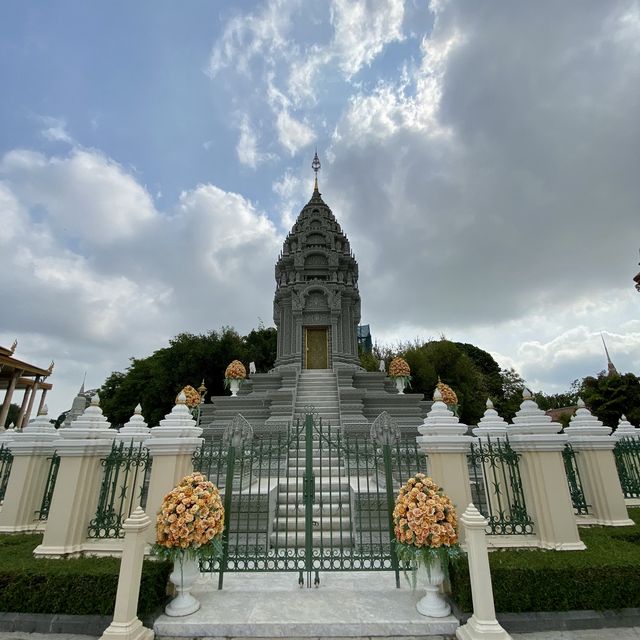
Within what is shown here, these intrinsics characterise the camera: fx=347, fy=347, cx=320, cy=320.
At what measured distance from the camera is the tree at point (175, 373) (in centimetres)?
2688

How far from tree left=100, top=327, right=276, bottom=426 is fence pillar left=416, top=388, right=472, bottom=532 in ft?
78.4

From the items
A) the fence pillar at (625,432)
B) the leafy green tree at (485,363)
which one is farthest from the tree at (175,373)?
the leafy green tree at (485,363)

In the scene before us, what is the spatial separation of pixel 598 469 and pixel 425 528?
4.43 meters

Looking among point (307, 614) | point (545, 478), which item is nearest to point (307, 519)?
point (307, 614)

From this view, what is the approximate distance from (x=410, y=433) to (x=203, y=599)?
9.55 metres

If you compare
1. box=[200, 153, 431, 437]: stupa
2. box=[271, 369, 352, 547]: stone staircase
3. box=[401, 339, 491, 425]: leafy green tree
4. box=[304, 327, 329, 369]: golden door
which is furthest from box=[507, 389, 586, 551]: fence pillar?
box=[401, 339, 491, 425]: leafy green tree

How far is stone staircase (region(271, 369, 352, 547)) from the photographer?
5.92 metres

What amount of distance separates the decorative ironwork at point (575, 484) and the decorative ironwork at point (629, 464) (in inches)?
83.7

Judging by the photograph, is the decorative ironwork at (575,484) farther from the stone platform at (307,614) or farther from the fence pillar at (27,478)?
the fence pillar at (27,478)

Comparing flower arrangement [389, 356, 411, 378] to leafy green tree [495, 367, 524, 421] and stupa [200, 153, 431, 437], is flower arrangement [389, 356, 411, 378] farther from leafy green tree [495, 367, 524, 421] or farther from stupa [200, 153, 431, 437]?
leafy green tree [495, 367, 524, 421]

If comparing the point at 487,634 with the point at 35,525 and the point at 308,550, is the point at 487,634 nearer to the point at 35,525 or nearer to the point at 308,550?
the point at 308,550

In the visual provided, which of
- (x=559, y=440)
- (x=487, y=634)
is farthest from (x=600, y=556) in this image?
(x=487, y=634)

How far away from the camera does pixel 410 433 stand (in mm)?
12906

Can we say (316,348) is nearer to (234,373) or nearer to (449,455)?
(234,373)
